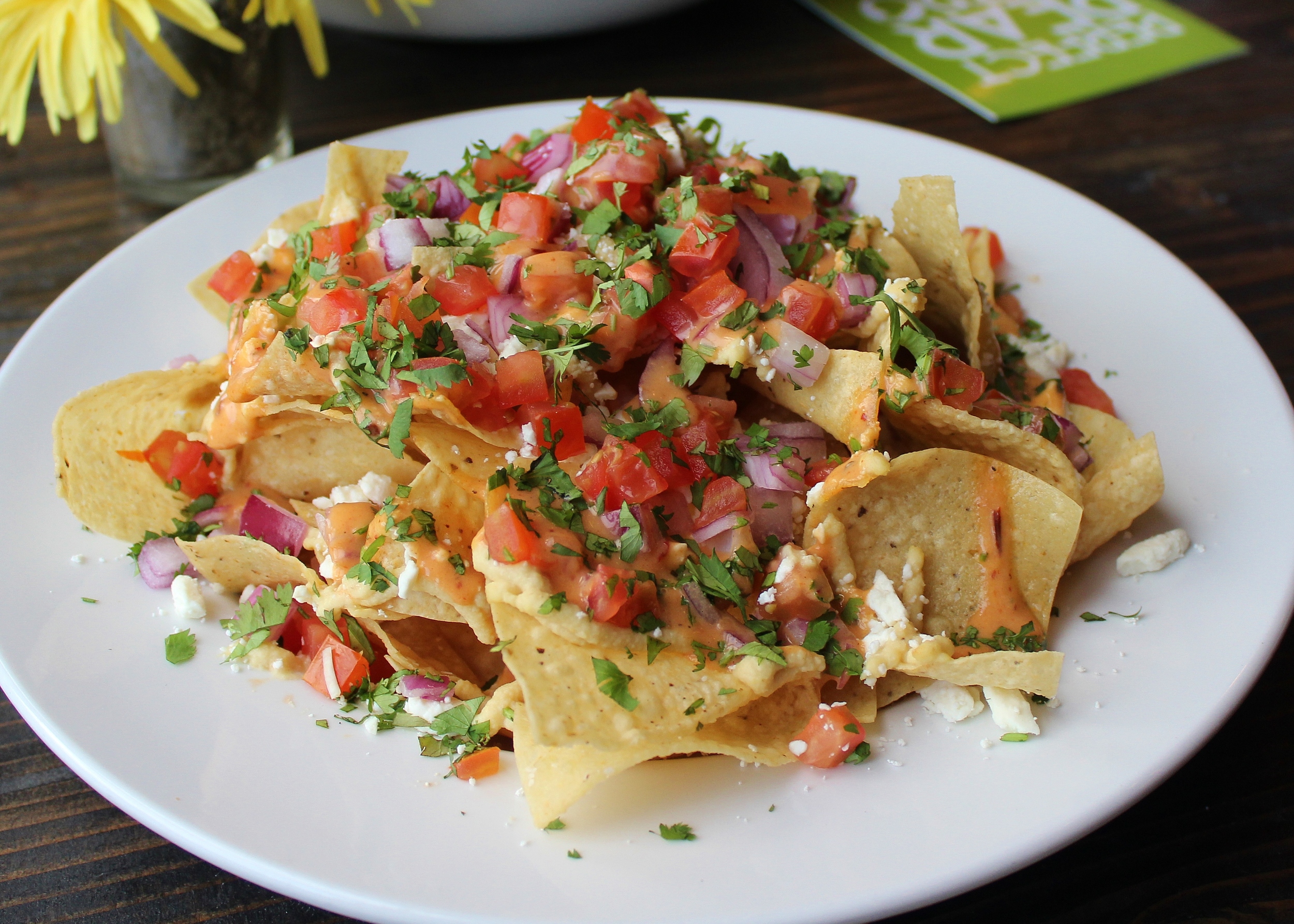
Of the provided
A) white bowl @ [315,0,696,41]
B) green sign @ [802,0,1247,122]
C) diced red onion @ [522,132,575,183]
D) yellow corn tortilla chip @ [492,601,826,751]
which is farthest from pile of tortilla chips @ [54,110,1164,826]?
green sign @ [802,0,1247,122]

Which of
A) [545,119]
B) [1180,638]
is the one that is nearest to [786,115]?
[545,119]

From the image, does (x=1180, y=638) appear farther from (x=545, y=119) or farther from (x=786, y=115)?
(x=545, y=119)

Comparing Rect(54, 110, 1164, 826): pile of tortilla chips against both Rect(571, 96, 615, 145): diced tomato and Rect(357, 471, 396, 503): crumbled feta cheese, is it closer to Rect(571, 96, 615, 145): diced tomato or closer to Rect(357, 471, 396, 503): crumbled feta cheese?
Rect(357, 471, 396, 503): crumbled feta cheese

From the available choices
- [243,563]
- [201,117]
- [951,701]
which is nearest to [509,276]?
[243,563]

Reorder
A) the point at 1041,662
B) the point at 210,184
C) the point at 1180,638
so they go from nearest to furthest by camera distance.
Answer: the point at 1041,662 < the point at 1180,638 < the point at 210,184

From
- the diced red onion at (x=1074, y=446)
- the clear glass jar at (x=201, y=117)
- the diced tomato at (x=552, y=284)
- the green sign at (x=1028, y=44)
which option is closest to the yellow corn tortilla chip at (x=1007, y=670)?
the diced red onion at (x=1074, y=446)

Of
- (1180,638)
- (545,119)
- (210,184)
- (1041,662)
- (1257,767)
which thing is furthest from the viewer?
(210,184)
